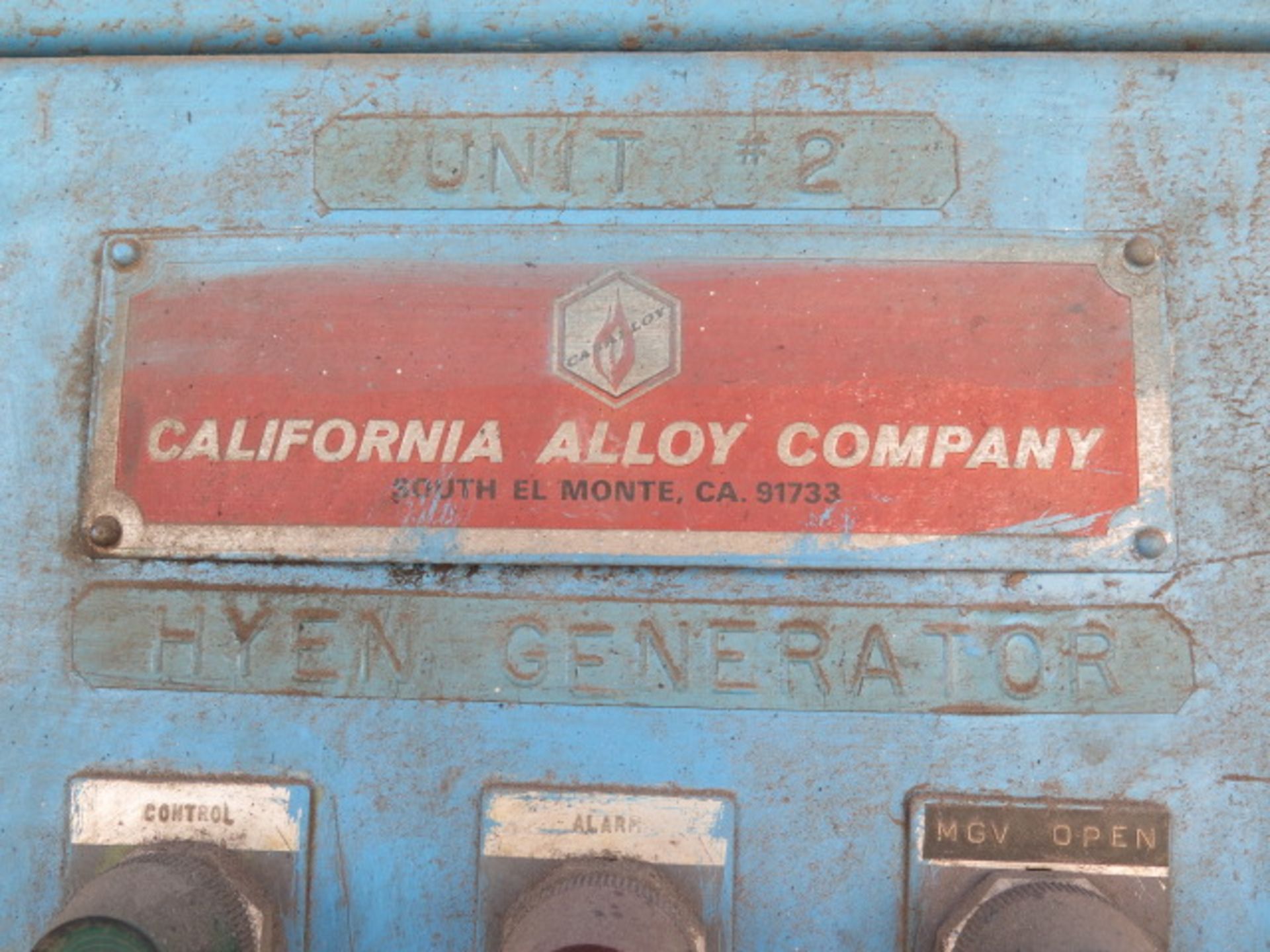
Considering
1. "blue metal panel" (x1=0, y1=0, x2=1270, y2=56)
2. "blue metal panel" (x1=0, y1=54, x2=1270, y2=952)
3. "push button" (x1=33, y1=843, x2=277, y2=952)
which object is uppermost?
"blue metal panel" (x1=0, y1=0, x2=1270, y2=56)

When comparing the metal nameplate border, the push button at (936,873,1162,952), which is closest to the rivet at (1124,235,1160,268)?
the metal nameplate border

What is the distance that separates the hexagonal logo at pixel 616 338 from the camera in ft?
3.01

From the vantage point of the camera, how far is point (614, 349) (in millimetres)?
921

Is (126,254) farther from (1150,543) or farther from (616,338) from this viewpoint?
(1150,543)

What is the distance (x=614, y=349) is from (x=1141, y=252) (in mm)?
528

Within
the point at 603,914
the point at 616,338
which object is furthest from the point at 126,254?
the point at 603,914

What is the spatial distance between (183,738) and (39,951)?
23 cm

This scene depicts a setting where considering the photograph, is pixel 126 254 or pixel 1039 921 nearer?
pixel 1039 921

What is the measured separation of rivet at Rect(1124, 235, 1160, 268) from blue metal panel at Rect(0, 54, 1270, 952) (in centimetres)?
2

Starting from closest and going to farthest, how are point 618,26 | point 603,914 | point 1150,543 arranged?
1. point 603,914
2. point 1150,543
3. point 618,26

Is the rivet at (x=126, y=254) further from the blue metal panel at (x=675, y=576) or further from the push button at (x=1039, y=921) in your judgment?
the push button at (x=1039, y=921)

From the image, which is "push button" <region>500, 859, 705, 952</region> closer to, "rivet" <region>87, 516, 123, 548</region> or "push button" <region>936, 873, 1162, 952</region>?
"push button" <region>936, 873, 1162, 952</region>

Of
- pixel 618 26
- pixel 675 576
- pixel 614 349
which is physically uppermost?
pixel 618 26

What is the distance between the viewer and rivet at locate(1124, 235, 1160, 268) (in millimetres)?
908
